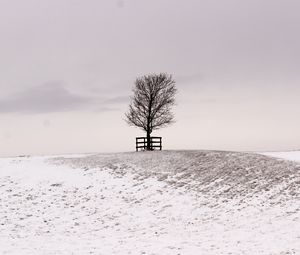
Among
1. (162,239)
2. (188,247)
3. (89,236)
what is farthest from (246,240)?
(89,236)

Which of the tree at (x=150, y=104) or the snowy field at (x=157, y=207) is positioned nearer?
the snowy field at (x=157, y=207)

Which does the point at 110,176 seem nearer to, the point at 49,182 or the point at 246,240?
the point at 49,182

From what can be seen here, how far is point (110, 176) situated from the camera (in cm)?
3108

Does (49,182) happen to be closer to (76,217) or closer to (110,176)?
(110,176)

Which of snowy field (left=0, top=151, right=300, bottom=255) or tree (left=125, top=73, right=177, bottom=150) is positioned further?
tree (left=125, top=73, right=177, bottom=150)

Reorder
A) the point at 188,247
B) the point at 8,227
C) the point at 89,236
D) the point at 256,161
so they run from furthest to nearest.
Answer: the point at 256,161 < the point at 8,227 < the point at 89,236 < the point at 188,247

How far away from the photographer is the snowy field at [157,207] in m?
17.2

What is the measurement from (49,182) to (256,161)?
14.7 m

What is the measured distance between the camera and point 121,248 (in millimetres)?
17031

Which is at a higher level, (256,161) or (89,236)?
(256,161)

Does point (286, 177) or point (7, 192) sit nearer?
point (286, 177)

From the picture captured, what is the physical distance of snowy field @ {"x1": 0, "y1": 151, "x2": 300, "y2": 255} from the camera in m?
17.2

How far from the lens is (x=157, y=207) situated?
23.4 metres

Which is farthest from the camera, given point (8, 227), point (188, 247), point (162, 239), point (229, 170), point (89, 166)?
point (89, 166)
